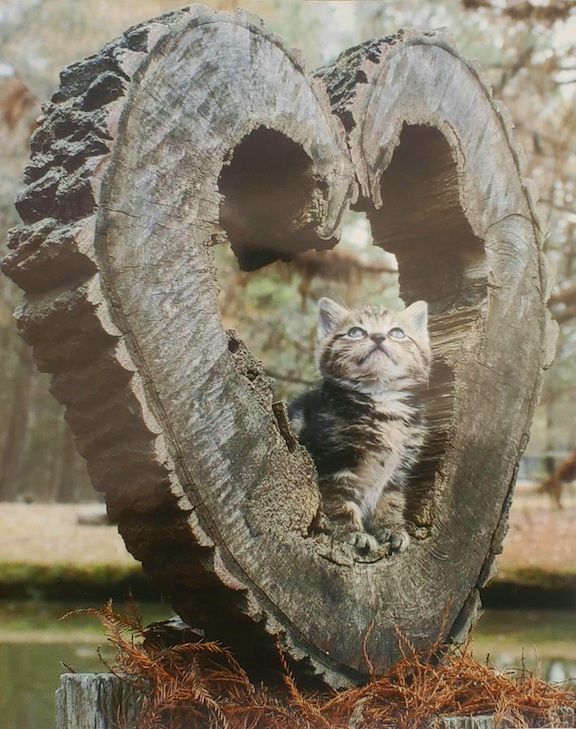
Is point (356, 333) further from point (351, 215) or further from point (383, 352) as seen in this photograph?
point (351, 215)

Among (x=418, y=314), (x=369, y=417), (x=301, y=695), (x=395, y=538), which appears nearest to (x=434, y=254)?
(x=418, y=314)

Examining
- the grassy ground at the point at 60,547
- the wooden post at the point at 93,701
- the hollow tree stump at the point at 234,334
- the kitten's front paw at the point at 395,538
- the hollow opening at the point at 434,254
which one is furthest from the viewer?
the grassy ground at the point at 60,547

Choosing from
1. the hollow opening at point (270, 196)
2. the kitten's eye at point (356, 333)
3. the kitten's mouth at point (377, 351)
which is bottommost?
the kitten's mouth at point (377, 351)

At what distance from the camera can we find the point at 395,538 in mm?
1376

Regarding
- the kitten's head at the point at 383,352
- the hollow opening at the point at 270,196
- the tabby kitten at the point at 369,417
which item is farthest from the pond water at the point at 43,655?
the hollow opening at the point at 270,196

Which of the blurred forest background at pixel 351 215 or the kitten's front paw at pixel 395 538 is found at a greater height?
the blurred forest background at pixel 351 215

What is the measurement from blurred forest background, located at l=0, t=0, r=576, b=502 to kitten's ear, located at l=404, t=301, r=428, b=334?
24.7 inches

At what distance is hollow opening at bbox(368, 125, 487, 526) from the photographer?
1500 mm

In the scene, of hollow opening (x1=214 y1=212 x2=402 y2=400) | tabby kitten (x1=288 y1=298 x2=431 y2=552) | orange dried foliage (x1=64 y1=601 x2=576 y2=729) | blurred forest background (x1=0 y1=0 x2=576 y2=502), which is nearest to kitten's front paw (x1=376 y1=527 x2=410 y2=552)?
tabby kitten (x1=288 y1=298 x2=431 y2=552)

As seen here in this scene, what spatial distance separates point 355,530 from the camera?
4.50 feet

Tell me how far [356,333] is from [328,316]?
0.27 ft

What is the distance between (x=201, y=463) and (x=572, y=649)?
68.1 inches

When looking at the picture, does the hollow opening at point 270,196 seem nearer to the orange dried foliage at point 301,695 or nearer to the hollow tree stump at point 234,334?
the hollow tree stump at point 234,334

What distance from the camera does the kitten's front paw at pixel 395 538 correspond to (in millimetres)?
1361
